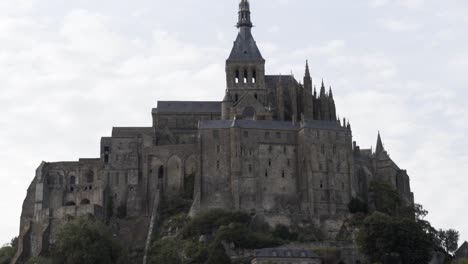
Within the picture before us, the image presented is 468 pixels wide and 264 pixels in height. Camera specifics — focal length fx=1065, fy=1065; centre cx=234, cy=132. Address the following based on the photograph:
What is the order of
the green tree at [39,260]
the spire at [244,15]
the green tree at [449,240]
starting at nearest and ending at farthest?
the green tree at [39,260] < the green tree at [449,240] < the spire at [244,15]

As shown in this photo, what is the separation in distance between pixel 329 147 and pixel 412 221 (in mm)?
13866

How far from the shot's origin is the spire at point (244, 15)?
123125 millimetres

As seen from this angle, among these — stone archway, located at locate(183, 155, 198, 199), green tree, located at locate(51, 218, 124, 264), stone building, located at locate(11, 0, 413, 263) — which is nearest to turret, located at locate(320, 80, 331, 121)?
stone building, located at locate(11, 0, 413, 263)

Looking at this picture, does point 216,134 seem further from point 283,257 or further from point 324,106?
point 283,257

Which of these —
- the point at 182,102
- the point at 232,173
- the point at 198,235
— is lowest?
the point at 198,235

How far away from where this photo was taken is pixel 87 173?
372 feet

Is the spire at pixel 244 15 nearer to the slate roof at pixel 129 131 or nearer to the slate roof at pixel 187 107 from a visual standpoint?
the slate roof at pixel 187 107

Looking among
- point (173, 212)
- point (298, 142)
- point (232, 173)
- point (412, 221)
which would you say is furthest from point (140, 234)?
point (412, 221)

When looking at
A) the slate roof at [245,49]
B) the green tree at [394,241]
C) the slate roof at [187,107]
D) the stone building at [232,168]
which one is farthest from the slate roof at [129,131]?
the green tree at [394,241]

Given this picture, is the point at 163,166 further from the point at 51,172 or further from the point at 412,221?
the point at 412,221

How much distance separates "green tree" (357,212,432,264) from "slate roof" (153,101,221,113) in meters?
30.6

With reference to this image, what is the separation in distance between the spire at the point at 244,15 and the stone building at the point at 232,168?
550 cm

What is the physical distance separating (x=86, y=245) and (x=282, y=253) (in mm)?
17355

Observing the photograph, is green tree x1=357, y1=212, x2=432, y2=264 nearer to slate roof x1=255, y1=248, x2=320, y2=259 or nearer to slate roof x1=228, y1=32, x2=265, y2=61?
slate roof x1=255, y1=248, x2=320, y2=259
